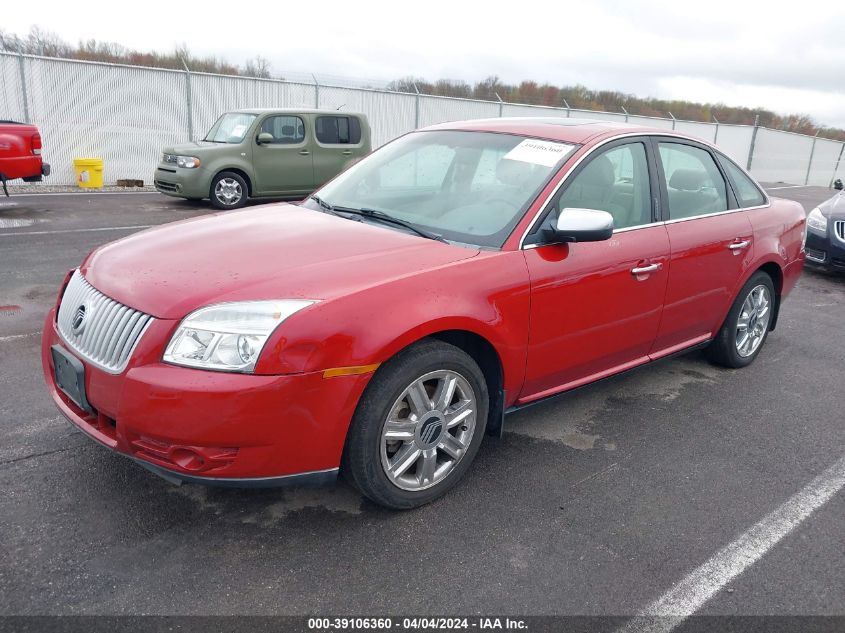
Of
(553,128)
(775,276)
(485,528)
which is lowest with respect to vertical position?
(485,528)

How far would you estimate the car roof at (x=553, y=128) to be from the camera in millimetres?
3781

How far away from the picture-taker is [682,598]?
101 inches

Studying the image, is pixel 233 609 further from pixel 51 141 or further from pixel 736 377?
pixel 51 141

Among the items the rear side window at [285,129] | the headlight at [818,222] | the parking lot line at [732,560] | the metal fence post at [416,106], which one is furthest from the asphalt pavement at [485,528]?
the metal fence post at [416,106]

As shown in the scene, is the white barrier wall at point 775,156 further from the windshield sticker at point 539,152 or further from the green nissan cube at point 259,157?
the windshield sticker at point 539,152

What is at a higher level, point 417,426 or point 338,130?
point 338,130

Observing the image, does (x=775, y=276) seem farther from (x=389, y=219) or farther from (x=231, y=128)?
(x=231, y=128)

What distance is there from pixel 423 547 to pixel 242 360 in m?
1.05

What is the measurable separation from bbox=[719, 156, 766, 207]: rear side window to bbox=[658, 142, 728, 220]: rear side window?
145 mm

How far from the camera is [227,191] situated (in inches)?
486

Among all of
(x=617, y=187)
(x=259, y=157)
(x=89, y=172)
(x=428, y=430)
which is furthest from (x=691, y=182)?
(x=89, y=172)

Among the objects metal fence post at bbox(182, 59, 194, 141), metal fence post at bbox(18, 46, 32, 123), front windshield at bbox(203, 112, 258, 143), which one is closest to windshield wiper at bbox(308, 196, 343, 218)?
front windshield at bbox(203, 112, 258, 143)

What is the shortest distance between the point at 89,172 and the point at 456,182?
45.5 feet

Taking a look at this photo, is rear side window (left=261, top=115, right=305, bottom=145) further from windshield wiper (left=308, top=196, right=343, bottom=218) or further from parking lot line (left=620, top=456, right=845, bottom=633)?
parking lot line (left=620, top=456, right=845, bottom=633)
